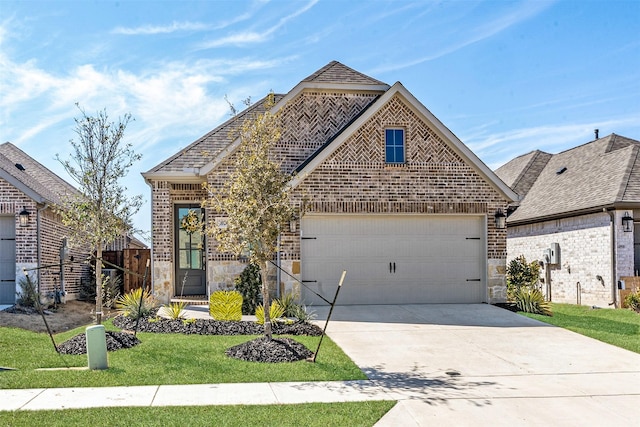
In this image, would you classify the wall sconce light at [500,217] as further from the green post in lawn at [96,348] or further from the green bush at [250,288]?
the green post in lawn at [96,348]

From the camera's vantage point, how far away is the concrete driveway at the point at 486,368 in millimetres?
6277

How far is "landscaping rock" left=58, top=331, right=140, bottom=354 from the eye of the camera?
29.7 feet

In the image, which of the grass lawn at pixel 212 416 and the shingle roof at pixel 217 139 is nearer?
the grass lawn at pixel 212 416

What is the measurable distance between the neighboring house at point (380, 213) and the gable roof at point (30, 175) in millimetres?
3586

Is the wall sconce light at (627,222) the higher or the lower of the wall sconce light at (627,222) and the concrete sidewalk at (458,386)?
the higher

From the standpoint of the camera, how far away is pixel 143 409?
20.2 ft

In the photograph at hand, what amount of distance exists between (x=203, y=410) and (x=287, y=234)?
800 centimetres

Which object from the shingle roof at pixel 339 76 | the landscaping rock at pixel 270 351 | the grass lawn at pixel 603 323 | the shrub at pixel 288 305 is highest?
the shingle roof at pixel 339 76

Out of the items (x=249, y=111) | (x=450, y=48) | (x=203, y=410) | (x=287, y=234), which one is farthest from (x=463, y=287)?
(x=203, y=410)

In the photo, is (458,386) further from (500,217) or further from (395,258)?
(500,217)

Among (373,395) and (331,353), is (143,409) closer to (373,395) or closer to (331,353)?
(373,395)

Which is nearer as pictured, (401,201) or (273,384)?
(273,384)

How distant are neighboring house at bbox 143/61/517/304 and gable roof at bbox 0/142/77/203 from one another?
3586 millimetres

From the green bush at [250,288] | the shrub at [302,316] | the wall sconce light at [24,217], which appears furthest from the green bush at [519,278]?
the wall sconce light at [24,217]
